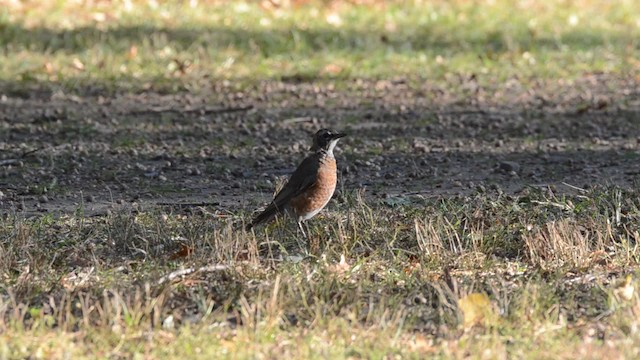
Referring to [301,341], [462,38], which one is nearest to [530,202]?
[301,341]

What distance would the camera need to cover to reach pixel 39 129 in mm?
10602

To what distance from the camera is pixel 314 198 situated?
24.2 feet

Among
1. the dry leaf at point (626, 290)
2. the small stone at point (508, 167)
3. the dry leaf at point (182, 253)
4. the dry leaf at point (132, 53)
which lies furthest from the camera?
the dry leaf at point (132, 53)

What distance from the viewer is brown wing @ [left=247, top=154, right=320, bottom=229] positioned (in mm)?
7305

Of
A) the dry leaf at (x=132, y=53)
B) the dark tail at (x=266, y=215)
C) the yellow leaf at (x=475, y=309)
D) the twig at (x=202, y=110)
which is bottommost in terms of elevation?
the twig at (x=202, y=110)

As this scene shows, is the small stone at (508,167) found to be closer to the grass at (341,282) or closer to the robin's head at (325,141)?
the grass at (341,282)

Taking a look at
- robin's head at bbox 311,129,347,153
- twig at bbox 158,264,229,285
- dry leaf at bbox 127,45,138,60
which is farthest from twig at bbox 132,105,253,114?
twig at bbox 158,264,229,285

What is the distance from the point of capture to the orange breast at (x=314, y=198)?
290 inches

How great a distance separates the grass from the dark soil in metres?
0.74

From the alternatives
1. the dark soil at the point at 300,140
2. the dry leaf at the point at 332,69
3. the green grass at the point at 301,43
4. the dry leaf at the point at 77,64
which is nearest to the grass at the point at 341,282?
the dark soil at the point at 300,140

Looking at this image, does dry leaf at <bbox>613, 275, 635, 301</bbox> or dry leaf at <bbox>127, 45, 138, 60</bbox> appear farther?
dry leaf at <bbox>127, 45, 138, 60</bbox>

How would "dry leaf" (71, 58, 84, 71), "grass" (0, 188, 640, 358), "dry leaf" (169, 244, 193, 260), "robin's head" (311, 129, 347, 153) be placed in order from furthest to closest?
1. "dry leaf" (71, 58, 84, 71)
2. "robin's head" (311, 129, 347, 153)
3. "dry leaf" (169, 244, 193, 260)
4. "grass" (0, 188, 640, 358)

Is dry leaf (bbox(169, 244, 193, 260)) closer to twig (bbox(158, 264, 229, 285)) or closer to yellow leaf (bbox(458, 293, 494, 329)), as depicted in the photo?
twig (bbox(158, 264, 229, 285))

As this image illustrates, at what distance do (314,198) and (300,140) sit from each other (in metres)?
3.06
